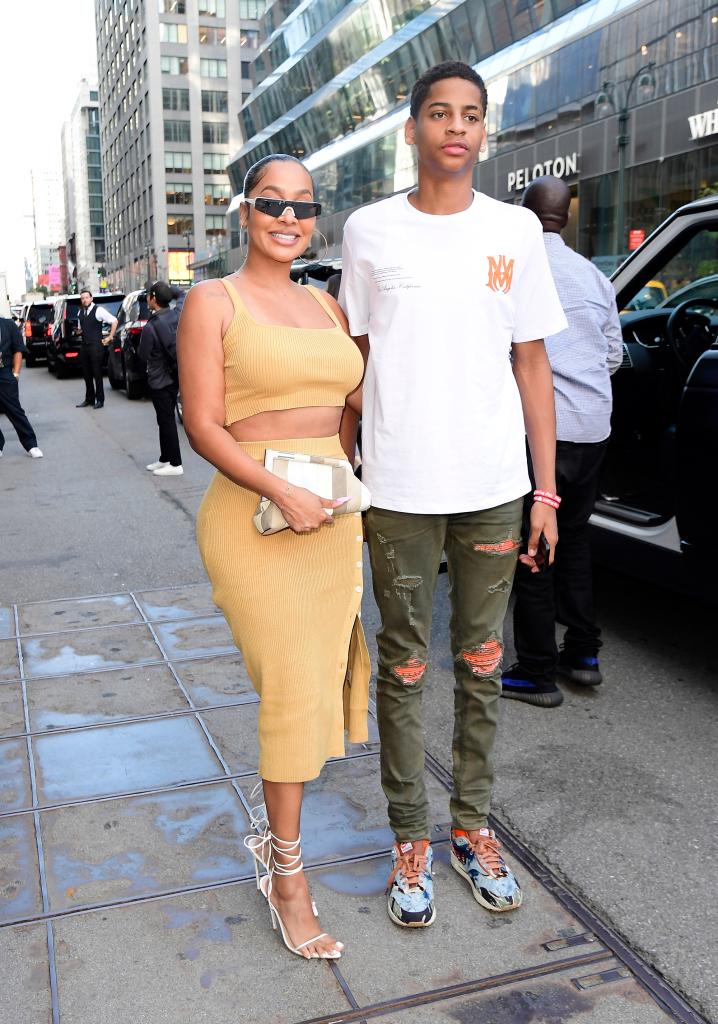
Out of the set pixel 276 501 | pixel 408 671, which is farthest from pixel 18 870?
pixel 276 501

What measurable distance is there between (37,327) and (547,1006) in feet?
100

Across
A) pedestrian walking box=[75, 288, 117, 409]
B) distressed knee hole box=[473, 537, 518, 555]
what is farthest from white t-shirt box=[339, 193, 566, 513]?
pedestrian walking box=[75, 288, 117, 409]

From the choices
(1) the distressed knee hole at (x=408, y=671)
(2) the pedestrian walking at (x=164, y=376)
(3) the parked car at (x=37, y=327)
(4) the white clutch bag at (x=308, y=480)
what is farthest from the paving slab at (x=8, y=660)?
(3) the parked car at (x=37, y=327)

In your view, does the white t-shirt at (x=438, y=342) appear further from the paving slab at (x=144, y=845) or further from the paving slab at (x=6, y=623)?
the paving slab at (x=6, y=623)

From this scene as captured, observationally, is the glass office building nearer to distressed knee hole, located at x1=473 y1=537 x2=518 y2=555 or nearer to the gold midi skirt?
distressed knee hole, located at x1=473 y1=537 x2=518 y2=555

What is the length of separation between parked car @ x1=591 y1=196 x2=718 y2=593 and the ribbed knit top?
1851 millimetres

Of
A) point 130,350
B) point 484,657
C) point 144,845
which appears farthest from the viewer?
point 130,350

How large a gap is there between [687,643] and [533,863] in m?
2.21

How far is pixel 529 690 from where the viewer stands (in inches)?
165

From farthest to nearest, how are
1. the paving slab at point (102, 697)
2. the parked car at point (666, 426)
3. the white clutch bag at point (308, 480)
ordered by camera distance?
the paving slab at point (102, 697) → the parked car at point (666, 426) → the white clutch bag at point (308, 480)

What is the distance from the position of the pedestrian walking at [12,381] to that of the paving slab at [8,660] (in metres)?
6.76

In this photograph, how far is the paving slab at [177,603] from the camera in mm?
5371

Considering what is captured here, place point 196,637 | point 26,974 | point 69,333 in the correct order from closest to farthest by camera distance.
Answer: point 26,974 < point 196,637 < point 69,333

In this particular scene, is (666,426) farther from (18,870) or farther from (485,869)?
(18,870)
